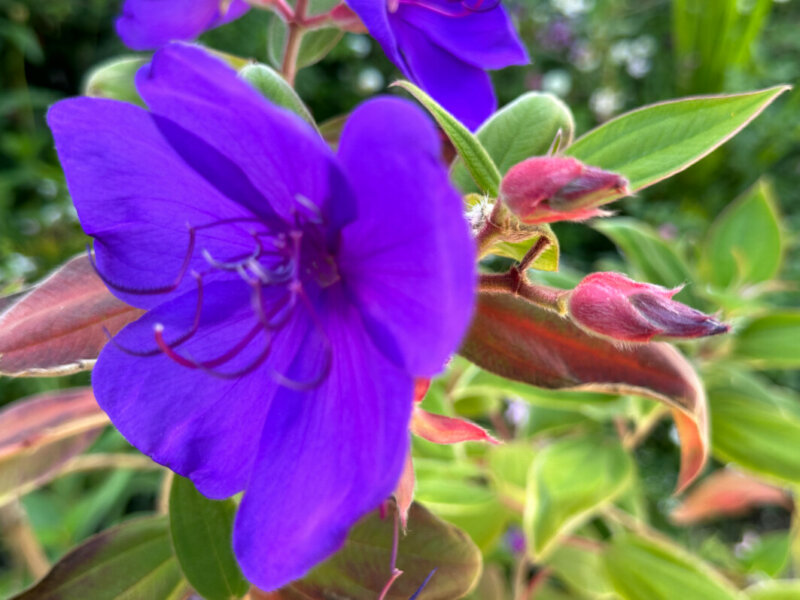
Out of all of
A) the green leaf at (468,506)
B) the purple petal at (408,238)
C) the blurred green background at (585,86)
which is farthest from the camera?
the blurred green background at (585,86)

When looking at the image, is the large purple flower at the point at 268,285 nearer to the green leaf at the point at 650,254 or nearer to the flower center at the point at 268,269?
the flower center at the point at 268,269

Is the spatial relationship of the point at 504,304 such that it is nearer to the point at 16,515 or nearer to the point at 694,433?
the point at 694,433

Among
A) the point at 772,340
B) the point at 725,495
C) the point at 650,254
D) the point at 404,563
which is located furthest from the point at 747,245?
the point at 404,563

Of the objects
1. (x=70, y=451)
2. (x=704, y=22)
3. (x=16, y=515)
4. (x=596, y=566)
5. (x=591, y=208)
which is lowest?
(x=596, y=566)

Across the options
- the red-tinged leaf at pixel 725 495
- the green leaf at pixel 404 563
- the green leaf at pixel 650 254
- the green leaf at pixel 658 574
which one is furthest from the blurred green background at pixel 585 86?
the green leaf at pixel 404 563

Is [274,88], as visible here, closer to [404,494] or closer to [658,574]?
[404,494]

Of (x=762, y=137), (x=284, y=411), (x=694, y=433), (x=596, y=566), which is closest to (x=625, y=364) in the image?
(x=694, y=433)
